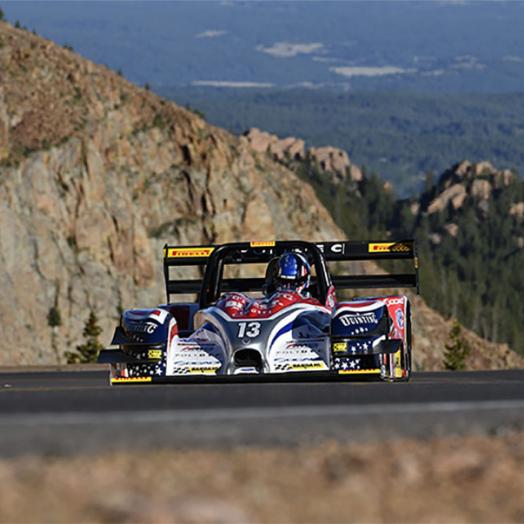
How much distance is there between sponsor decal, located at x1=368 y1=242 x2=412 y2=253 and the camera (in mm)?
19469

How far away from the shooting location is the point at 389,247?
1955cm

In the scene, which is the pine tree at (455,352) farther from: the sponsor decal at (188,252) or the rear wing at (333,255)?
the sponsor decal at (188,252)

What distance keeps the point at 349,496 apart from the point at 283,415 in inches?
101

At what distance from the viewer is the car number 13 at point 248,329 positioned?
52.2 ft

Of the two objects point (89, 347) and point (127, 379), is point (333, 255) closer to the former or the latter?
point (127, 379)

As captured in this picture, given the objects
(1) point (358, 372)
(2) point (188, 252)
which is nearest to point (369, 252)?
(2) point (188, 252)

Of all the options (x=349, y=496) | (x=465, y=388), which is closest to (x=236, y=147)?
(x=465, y=388)

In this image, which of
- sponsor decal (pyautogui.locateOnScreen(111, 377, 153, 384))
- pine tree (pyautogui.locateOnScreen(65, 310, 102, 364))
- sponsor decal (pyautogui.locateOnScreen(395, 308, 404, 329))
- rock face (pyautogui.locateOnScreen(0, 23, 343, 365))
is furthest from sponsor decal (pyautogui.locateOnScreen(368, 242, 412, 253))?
rock face (pyautogui.locateOnScreen(0, 23, 343, 365))

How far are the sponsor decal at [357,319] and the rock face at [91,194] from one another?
5313 centimetres

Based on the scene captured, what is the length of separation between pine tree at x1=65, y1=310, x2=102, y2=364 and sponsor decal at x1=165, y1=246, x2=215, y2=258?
46.3 meters

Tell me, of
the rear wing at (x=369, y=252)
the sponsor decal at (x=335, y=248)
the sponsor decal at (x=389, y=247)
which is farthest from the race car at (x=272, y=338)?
the sponsor decal at (x=389, y=247)

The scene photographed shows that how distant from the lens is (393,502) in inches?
243

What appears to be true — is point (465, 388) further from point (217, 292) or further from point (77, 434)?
point (217, 292)

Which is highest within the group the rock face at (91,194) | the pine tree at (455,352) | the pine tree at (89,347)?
the rock face at (91,194)
